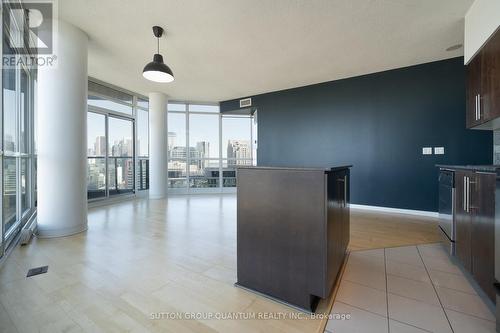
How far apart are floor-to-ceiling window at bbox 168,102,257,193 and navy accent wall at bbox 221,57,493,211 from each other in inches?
80.6

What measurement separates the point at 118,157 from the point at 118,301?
504 cm

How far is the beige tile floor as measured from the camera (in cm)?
148

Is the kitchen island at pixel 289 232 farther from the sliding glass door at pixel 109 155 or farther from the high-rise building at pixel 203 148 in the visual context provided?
the high-rise building at pixel 203 148

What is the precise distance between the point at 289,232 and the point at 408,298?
44.4 inches

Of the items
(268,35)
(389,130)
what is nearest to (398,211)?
(389,130)

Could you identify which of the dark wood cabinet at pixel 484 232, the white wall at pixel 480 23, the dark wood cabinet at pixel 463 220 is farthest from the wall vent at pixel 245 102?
the dark wood cabinet at pixel 484 232

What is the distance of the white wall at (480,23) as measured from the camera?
223 cm

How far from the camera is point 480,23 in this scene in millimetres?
2498

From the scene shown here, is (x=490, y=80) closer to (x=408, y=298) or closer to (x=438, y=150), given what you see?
Answer: (x=438, y=150)

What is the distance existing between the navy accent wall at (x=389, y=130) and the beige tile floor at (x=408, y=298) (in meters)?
1.92

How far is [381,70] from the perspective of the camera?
4.61m

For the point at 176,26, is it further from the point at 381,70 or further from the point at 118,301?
the point at 381,70

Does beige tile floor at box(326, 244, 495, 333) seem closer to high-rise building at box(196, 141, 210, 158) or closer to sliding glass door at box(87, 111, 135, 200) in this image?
sliding glass door at box(87, 111, 135, 200)

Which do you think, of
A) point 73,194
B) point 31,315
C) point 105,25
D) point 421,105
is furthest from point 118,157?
point 421,105
